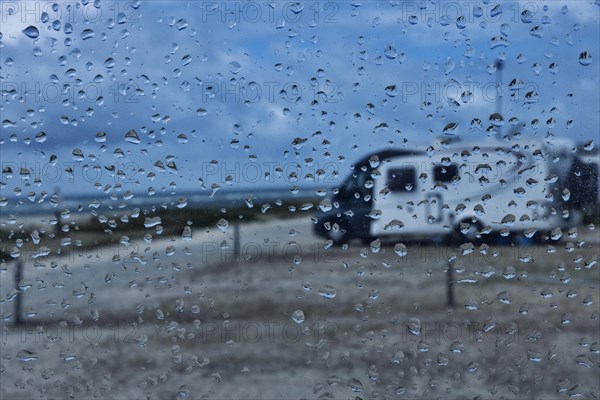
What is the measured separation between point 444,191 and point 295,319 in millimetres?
557

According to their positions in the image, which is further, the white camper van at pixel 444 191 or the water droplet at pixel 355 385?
the water droplet at pixel 355 385

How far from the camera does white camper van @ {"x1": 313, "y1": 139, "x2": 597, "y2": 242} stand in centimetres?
202

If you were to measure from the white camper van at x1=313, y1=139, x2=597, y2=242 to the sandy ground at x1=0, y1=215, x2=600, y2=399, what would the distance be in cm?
6

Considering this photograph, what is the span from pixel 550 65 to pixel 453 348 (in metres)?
0.84

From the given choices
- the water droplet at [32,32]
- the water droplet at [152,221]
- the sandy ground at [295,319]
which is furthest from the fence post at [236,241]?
the water droplet at [32,32]

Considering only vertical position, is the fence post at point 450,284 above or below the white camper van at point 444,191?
below

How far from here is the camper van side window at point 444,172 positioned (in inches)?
80.1

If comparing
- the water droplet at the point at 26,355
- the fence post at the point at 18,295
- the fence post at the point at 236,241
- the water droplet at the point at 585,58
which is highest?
the water droplet at the point at 585,58

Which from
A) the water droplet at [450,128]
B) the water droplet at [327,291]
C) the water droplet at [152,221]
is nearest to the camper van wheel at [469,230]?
the water droplet at [450,128]

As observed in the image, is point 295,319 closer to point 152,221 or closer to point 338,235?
point 338,235

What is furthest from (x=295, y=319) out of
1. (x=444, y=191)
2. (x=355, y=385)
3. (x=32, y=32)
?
(x=32, y=32)

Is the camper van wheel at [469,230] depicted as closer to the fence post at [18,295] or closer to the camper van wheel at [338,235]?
the camper van wheel at [338,235]

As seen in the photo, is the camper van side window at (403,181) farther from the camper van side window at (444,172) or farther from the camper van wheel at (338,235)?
the camper van wheel at (338,235)

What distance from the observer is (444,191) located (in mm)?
2037
